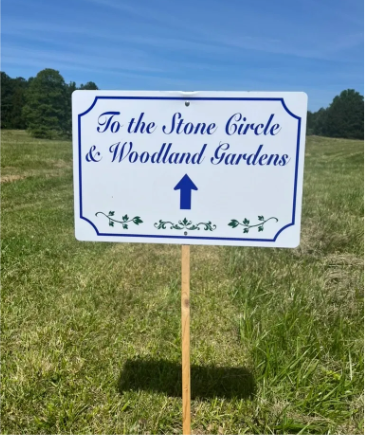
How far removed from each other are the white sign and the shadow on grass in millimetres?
1001

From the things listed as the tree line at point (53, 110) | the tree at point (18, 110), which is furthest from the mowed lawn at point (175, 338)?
the tree at point (18, 110)

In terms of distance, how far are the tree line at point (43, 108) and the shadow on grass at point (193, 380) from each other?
26550 millimetres

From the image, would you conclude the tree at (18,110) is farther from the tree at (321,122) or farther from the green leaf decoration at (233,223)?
the green leaf decoration at (233,223)

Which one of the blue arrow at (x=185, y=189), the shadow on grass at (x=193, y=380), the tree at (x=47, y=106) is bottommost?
the shadow on grass at (x=193, y=380)

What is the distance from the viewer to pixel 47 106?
1131 inches

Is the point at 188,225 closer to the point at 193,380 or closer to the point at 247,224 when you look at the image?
the point at 247,224

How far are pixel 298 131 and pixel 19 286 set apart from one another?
2.66 m

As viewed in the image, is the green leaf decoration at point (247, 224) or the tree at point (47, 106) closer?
the green leaf decoration at point (247, 224)

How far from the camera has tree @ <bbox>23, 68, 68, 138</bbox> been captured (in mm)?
28547

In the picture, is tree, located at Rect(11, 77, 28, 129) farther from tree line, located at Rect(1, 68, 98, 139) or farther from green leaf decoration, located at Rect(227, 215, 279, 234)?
green leaf decoration, located at Rect(227, 215, 279, 234)

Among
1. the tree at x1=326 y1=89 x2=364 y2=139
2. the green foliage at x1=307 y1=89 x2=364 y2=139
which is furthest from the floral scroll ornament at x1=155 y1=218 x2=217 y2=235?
the tree at x1=326 y1=89 x2=364 y2=139

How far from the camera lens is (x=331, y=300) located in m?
3.10

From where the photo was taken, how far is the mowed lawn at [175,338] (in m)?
2.11

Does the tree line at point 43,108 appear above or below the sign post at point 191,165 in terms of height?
above
